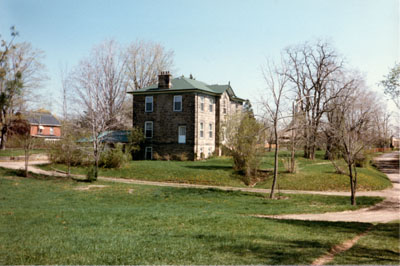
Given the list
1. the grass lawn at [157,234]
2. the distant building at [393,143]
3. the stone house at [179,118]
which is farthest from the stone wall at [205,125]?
the distant building at [393,143]

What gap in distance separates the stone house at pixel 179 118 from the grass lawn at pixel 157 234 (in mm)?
19324

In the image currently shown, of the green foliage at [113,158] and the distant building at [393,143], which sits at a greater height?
the distant building at [393,143]

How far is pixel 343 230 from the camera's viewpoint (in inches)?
419

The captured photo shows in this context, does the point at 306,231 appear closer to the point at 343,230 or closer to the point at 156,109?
the point at 343,230

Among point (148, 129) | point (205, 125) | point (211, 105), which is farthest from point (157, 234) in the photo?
point (211, 105)

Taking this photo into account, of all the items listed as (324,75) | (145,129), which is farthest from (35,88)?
(324,75)

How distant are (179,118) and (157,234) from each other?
27.7 m

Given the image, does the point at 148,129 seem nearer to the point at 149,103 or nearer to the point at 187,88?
the point at 149,103

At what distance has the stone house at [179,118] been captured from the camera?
36.0 meters

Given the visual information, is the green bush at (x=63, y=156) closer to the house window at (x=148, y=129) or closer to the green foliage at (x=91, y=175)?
the green foliage at (x=91, y=175)

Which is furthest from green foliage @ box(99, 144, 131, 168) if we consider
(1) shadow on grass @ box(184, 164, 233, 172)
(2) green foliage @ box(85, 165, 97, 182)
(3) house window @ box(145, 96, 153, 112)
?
(3) house window @ box(145, 96, 153, 112)

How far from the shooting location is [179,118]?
3662cm

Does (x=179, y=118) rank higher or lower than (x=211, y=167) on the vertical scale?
higher

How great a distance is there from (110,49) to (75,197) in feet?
99.4
